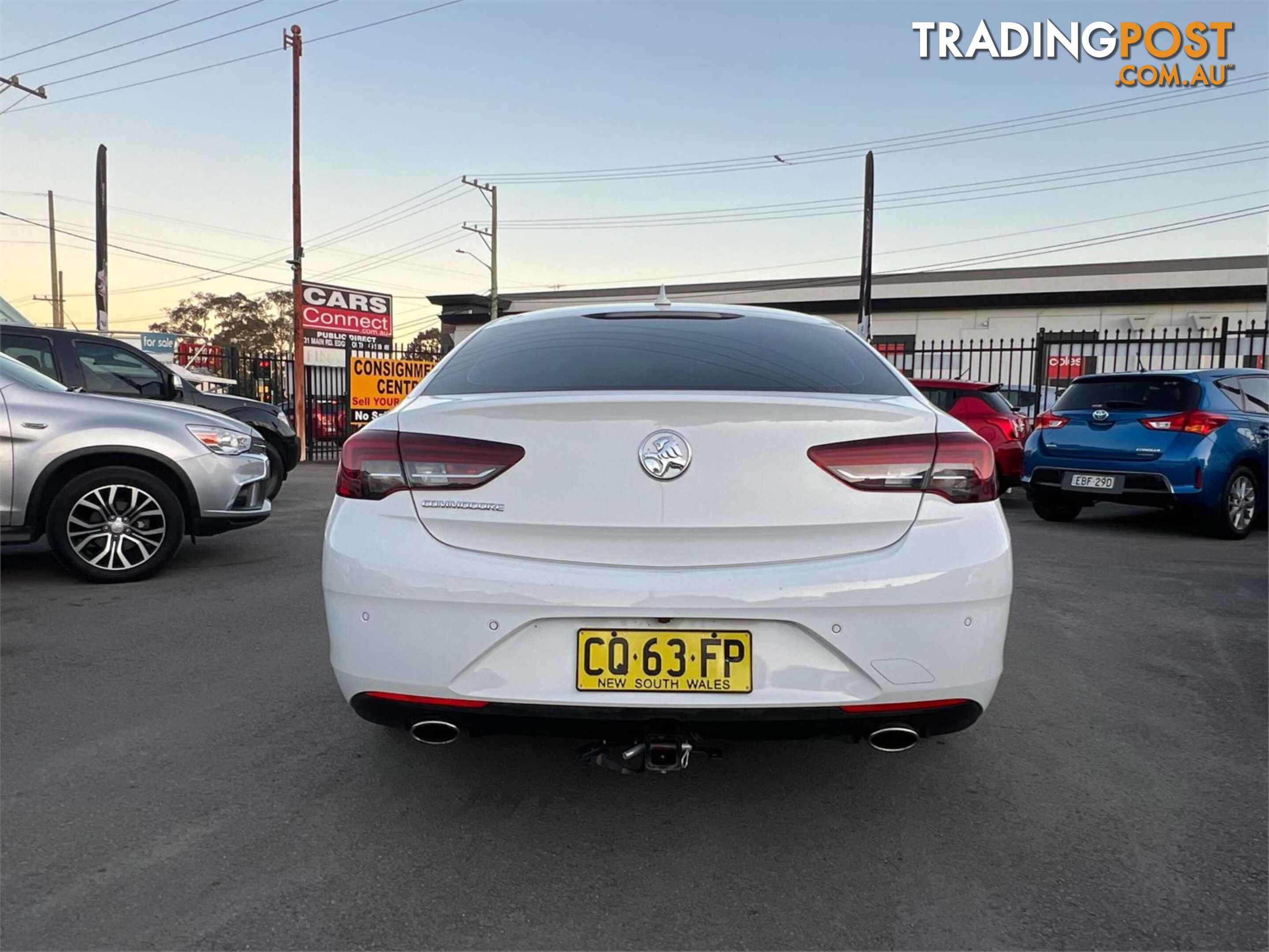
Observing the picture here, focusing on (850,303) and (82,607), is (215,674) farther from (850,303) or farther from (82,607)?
(850,303)

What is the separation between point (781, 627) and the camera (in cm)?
238

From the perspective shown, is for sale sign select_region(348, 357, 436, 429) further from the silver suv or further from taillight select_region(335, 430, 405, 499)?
taillight select_region(335, 430, 405, 499)

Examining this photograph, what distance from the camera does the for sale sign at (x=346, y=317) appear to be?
23078mm

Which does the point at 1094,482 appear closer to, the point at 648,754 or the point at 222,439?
the point at 222,439

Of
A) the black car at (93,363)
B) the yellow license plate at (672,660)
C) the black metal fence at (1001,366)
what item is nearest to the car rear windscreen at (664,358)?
the yellow license plate at (672,660)

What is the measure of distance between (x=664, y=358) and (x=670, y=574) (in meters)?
0.88

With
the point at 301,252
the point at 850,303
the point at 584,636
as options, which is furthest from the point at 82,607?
the point at 850,303

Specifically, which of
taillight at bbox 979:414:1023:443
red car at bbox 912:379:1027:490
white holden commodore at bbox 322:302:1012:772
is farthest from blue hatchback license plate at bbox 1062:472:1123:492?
white holden commodore at bbox 322:302:1012:772

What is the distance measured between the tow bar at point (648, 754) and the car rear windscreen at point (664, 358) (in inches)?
37.8

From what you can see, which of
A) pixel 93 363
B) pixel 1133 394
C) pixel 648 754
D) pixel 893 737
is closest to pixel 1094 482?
pixel 1133 394

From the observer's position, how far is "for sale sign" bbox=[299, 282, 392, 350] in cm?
2308

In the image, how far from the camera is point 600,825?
280cm

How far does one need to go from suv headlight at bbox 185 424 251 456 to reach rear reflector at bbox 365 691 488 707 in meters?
4.55

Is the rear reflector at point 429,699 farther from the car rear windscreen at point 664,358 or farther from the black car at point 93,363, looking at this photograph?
the black car at point 93,363
